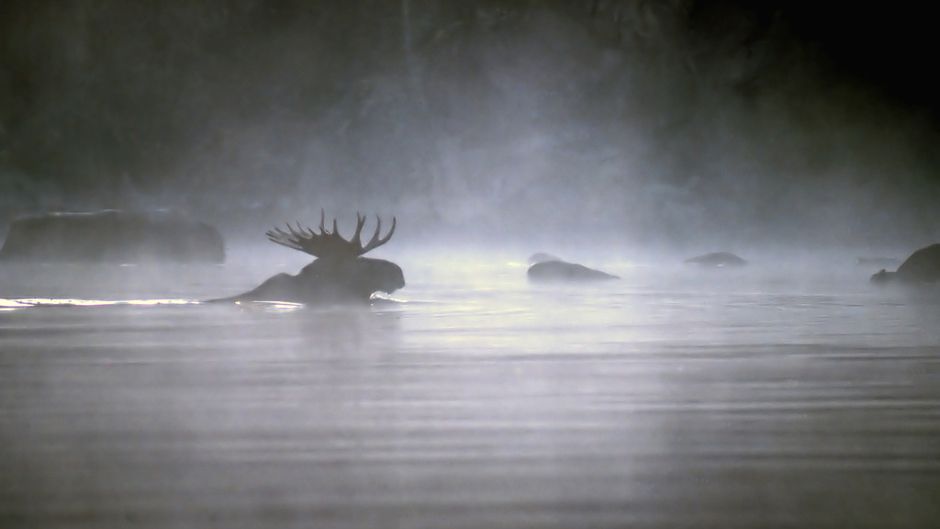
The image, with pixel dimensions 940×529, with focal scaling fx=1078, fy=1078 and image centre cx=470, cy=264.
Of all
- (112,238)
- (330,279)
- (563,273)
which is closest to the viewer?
(330,279)

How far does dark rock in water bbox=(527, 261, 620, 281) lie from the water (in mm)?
3960

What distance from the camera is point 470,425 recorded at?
183 centimetres

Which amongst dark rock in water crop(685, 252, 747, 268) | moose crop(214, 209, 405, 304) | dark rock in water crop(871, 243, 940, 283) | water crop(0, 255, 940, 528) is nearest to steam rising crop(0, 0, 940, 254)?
dark rock in water crop(685, 252, 747, 268)

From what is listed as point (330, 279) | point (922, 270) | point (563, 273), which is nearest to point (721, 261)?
point (563, 273)

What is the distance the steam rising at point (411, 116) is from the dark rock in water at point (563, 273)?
7.24 meters

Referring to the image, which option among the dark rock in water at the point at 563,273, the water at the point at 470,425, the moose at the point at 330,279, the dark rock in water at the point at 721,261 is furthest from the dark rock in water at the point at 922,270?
the moose at the point at 330,279

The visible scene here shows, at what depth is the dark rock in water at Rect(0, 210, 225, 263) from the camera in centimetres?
1212

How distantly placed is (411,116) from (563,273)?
8.29 metres

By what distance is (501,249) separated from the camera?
1745 centimetres

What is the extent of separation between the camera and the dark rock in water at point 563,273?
7.96 meters

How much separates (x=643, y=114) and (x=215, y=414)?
45.8ft

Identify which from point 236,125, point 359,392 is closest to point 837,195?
point 236,125

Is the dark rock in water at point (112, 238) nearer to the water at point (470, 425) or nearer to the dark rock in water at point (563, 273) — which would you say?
the dark rock in water at point (563, 273)

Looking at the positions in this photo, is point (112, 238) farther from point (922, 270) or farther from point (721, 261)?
point (922, 270)
